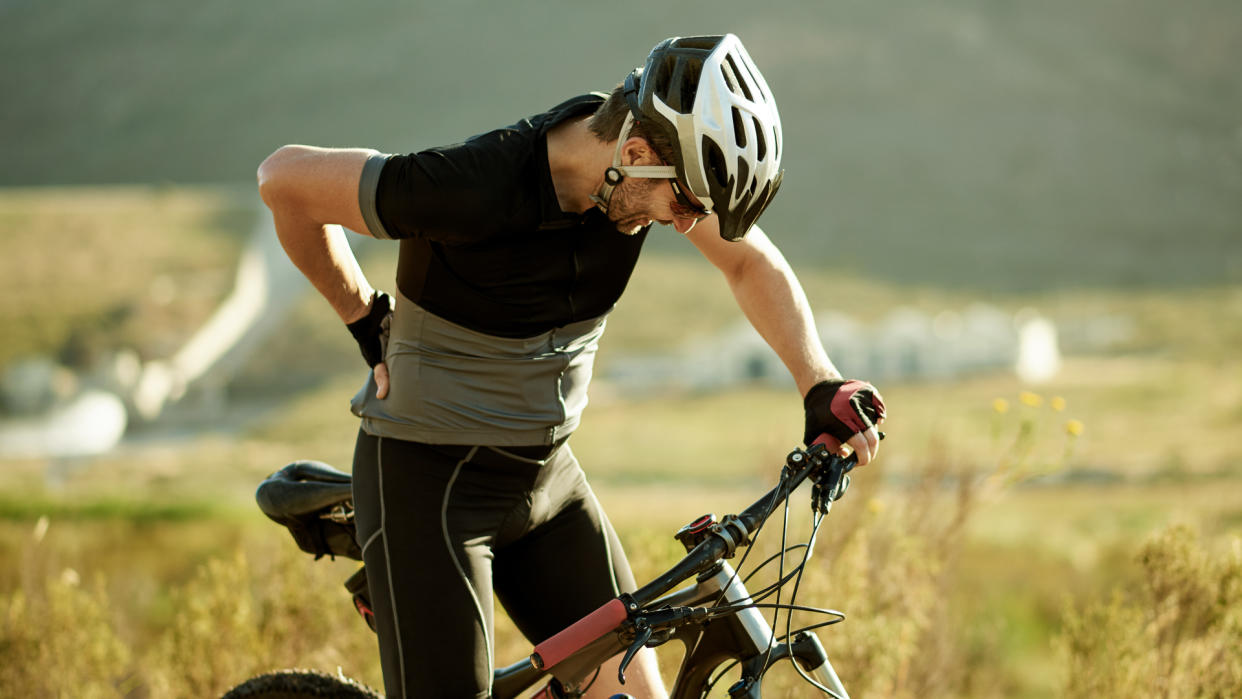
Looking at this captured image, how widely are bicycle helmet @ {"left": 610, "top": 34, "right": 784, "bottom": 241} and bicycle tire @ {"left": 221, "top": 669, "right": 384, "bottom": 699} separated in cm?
165

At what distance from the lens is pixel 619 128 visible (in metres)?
2.72

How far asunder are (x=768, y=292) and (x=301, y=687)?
166cm

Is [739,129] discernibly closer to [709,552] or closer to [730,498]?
[709,552]

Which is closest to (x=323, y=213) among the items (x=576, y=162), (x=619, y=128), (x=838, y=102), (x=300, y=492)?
(x=576, y=162)

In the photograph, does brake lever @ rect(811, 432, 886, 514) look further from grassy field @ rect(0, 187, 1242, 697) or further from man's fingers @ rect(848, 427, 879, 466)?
grassy field @ rect(0, 187, 1242, 697)

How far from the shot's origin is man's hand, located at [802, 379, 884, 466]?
2631 mm

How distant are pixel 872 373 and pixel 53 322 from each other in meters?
26.2

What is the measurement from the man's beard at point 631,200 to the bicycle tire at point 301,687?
1.52 metres

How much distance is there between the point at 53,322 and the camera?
3888 cm

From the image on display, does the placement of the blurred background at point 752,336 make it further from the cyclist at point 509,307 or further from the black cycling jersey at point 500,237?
the black cycling jersey at point 500,237

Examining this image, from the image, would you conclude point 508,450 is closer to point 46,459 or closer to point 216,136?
point 46,459

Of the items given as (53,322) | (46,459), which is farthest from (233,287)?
(46,459)

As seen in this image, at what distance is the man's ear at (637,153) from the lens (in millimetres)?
2670

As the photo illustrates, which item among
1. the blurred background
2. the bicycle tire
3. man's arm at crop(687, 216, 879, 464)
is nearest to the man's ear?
man's arm at crop(687, 216, 879, 464)
